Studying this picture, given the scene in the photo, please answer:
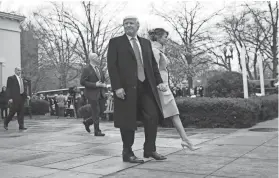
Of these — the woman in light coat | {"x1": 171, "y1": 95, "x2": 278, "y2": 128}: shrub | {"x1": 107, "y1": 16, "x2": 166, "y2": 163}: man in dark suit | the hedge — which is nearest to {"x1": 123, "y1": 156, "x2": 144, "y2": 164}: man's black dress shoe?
{"x1": 107, "y1": 16, "x2": 166, "y2": 163}: man in dark suit

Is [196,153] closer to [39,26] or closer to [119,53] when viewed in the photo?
[119,53]

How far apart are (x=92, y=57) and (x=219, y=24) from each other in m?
27.7

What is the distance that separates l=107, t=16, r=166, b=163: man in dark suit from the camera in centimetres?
438

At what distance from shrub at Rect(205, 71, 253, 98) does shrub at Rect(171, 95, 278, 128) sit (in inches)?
119

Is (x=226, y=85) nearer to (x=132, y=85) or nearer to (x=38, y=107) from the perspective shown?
(x=132, y=85)

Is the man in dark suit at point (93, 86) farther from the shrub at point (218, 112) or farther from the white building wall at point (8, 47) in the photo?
the white building wall at point (8, 47)

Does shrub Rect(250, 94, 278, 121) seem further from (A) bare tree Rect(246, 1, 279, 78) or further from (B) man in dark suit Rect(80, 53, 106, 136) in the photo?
(A) bare tree Rect(246, 1, 279, 78)

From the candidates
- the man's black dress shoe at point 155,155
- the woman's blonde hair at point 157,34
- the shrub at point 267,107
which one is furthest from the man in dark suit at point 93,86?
the shrub at point 267,107

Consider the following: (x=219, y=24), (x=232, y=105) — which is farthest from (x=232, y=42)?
(x=232, y=105)

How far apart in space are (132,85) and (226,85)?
9.12 m

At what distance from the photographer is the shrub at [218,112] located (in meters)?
9.00

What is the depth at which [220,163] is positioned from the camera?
4340 millimetres

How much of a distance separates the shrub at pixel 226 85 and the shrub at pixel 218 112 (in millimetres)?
3016

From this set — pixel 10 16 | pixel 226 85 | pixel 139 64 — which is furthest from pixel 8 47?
pixel 139 64
